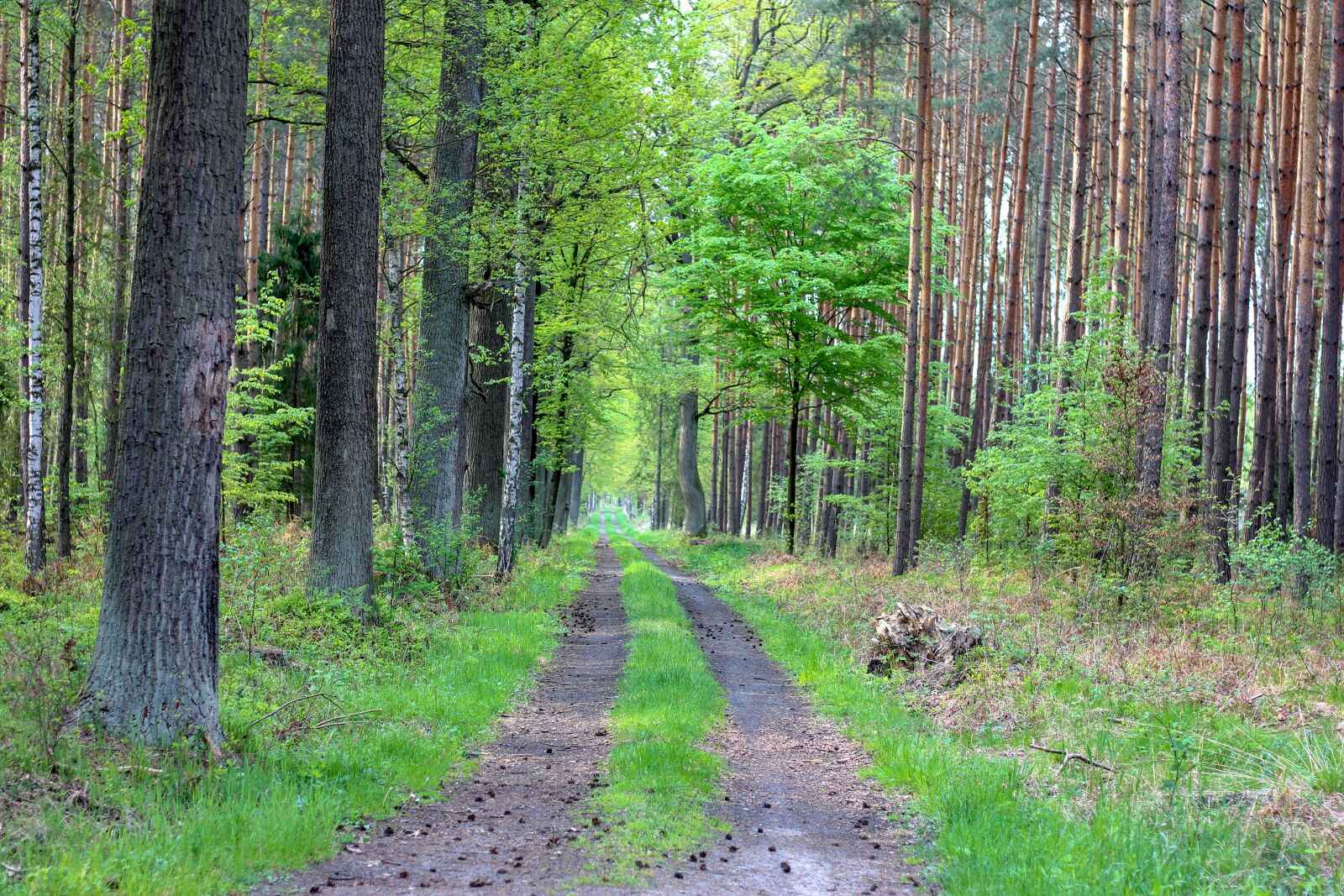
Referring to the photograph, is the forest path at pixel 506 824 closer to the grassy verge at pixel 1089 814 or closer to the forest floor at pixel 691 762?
the forest floor at pixel 691 762

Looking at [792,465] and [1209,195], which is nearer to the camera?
[1209,195]

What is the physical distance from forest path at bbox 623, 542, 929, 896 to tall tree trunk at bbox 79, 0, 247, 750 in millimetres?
3330

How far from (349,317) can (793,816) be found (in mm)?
7566

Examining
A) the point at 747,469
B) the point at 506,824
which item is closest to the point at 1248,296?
the point at 506,824

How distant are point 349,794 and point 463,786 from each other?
0.95 meters

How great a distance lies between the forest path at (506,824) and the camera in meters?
4.52

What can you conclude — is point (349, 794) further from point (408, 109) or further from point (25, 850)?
point (408, 109)

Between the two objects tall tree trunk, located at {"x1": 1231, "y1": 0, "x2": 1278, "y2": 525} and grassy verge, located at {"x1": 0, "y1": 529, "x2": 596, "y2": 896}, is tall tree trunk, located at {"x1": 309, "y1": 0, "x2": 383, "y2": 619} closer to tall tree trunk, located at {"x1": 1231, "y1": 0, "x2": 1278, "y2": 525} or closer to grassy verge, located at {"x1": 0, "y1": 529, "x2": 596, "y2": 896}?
grassy verge, located at {"x1": 0, "y1": 529, "x2": 596, "y2": 896}

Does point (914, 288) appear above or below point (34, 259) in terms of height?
above

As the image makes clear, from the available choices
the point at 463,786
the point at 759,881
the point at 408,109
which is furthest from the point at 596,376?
the point at 759,881

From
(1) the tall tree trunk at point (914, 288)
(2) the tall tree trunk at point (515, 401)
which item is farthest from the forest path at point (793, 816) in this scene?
(1) the tall tree trunk at point (914, 288)

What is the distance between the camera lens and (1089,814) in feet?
18.0

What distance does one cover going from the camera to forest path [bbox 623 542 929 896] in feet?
15.6

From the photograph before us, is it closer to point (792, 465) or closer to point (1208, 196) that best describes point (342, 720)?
point (1208, 196)
